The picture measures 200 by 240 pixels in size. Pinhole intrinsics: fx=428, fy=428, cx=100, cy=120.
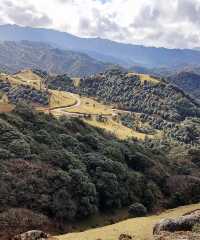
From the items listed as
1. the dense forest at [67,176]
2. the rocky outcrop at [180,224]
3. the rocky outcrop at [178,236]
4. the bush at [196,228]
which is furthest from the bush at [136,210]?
the rocky outcrop at [178,236]

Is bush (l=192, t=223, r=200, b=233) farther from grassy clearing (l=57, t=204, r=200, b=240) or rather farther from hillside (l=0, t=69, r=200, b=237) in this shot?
hillside (l=0, t=69, r=200, b=237)

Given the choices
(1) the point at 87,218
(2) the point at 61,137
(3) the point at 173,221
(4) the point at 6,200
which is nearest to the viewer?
(3) the point at 173,221

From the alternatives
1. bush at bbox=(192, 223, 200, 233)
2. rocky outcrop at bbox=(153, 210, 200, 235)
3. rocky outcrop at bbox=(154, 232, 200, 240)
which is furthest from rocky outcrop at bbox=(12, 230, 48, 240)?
bush at bbox=(192, 223, 200, 233)

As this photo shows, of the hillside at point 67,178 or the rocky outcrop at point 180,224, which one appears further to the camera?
the hillside at point 67,178

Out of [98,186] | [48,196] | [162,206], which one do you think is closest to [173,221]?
[48,196]

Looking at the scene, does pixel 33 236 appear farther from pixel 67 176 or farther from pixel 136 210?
pixel 136 210

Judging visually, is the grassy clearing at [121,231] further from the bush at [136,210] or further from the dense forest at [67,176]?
the bush at [136,210]

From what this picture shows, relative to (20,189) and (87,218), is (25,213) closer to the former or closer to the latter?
(20,189)

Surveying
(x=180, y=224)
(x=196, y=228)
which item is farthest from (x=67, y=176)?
(x=196, y=228)
